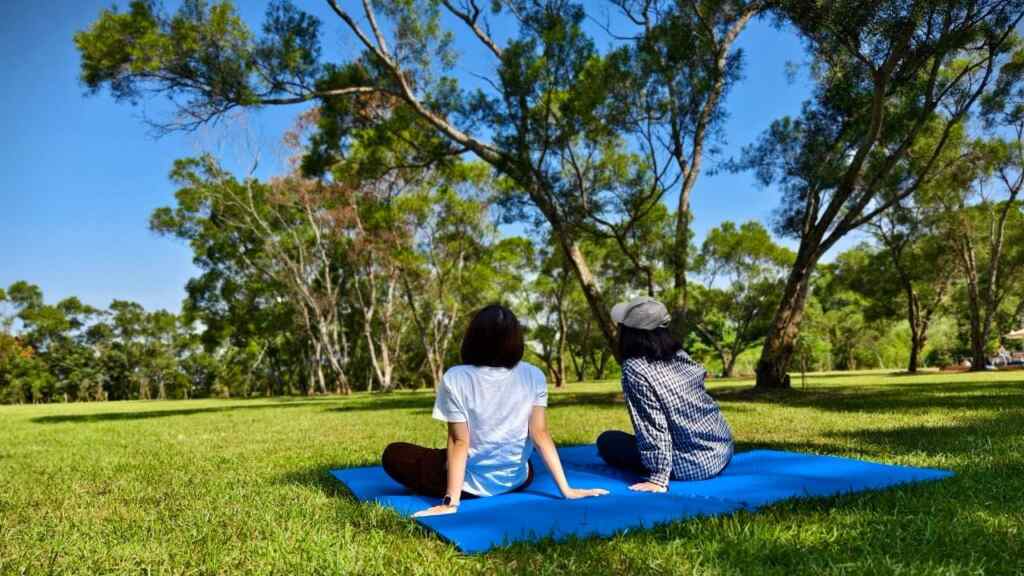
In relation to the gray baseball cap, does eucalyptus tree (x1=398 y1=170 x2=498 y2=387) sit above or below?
above

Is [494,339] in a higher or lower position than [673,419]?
higher

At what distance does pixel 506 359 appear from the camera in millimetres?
3578

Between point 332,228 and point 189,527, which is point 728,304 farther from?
point 189,527

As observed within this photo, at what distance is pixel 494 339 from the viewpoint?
11.6ft

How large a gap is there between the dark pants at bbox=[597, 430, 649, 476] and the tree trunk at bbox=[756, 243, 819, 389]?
9726mm

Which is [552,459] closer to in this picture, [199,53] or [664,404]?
[664,404]

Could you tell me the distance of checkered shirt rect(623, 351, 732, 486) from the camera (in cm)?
392

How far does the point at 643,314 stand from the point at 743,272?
28.3 meters

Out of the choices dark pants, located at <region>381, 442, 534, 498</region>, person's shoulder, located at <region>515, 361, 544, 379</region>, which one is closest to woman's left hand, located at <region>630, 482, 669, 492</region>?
dark pants, located at <region>381, 442, 534, 498</region>

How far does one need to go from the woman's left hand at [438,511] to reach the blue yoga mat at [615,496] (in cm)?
6

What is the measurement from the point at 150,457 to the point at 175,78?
8423 mm

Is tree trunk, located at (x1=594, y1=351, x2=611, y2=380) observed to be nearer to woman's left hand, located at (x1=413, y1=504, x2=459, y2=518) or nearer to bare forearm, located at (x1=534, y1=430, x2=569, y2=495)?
bare forearm, located at (x1=534, y1=430, x2=569, y2=495)

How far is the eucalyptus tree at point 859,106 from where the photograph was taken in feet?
32.3

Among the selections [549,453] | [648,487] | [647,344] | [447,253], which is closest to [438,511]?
[549,453]
